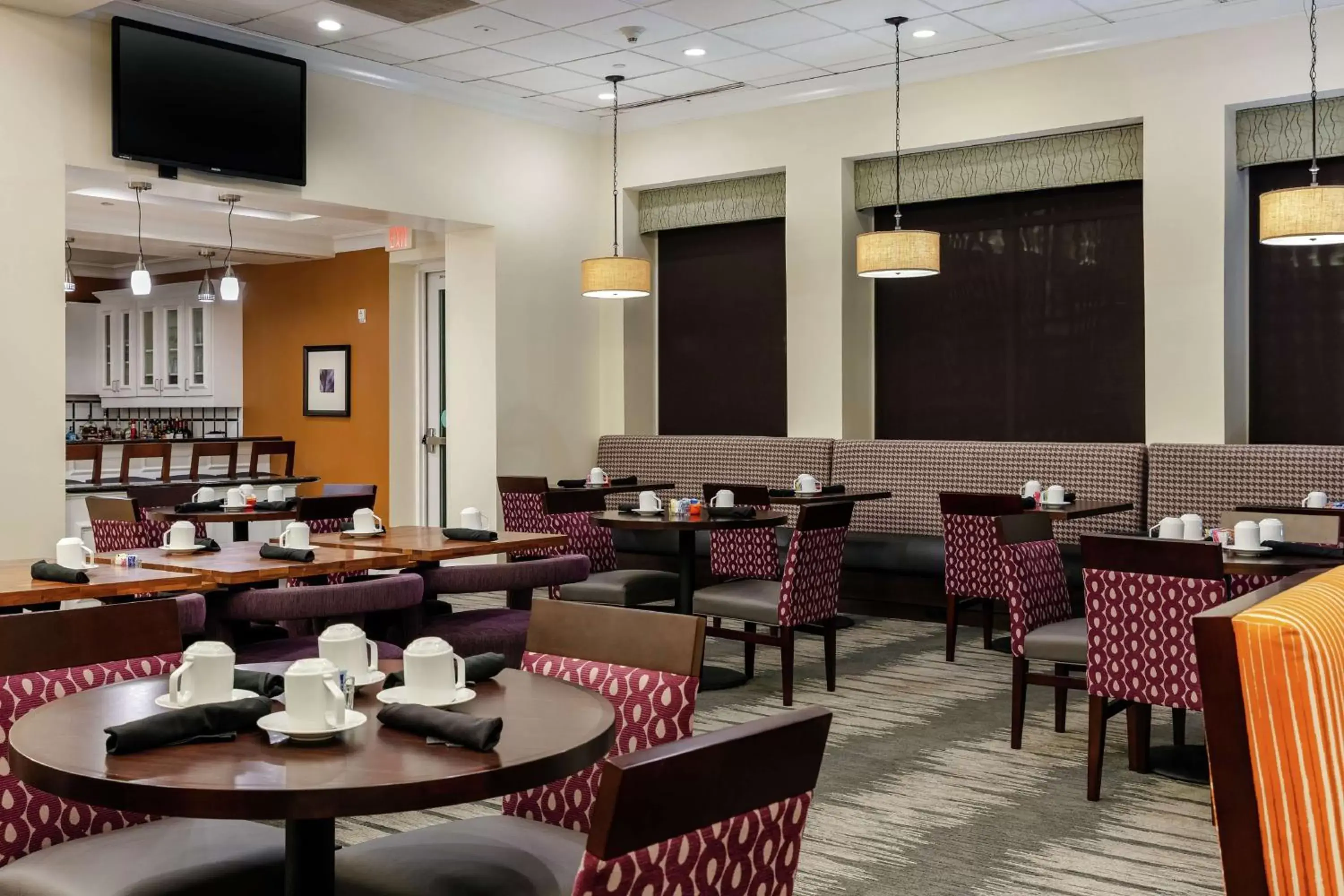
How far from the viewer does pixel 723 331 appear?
9.74 meters

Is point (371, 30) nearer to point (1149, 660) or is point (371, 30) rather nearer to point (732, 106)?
point (732, 106)

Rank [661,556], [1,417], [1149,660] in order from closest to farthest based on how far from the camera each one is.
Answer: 1. [1149,660]
2. [1,417]
3. [661,556]

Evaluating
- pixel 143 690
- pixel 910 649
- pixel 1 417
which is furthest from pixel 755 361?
pixel 143 690

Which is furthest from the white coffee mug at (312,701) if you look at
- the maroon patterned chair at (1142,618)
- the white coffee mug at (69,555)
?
the maroon patterned chair at (1142,618)

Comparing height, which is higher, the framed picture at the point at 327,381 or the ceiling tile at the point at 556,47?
the ceiling tile at the point at 556,47

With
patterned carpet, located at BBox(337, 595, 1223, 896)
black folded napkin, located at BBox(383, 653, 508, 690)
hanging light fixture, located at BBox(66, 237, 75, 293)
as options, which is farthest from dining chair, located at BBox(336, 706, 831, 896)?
hanging light fixture, located at BBox(66, 237, 75, 293)

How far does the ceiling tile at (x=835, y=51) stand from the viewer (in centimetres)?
763

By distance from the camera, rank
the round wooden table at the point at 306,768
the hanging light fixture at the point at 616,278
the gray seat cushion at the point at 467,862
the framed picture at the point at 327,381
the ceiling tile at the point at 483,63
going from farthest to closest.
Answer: the framed picture at the point at 327,381 < the hanging light fixture at the point at 616,278 < the ceiling tile at the point at 483,63 < the gray seat cushion at the point at 467,862 < the round wooden table at the point at 306,768

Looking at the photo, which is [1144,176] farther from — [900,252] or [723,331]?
[723,331]

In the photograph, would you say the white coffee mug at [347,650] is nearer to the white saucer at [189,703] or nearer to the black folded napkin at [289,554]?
the white saucer at [189,703]

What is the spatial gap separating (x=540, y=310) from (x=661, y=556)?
2080 millimetres

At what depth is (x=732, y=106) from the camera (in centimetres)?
908

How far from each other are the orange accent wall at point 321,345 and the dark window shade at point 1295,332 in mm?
7331

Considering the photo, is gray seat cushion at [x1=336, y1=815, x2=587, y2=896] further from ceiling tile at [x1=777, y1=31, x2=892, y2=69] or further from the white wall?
ceiling tile at [x1=777, y1=31, x2=892, y2=69]
